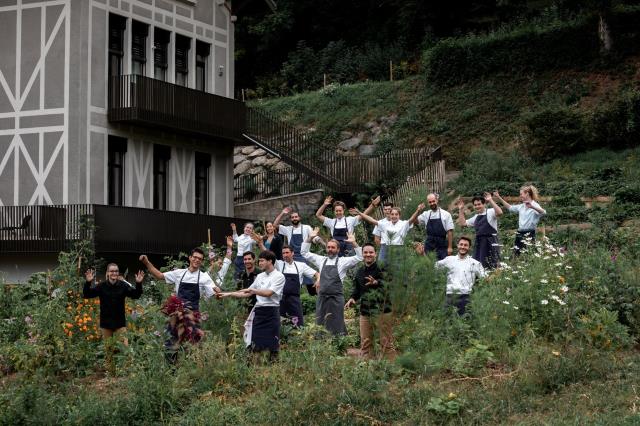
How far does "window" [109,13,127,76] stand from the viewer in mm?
32156

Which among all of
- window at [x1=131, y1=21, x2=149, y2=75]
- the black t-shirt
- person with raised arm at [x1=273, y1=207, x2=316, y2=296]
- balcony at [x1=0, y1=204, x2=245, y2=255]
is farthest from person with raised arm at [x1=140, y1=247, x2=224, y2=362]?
window at [x1=131, y1=21, x2=149, y2=75]

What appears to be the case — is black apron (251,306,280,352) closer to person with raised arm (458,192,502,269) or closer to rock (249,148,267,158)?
person with raised arm (458,192,502,269)

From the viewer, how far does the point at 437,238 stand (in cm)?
2088

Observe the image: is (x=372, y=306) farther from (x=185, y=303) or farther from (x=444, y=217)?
(x=444, y=217)

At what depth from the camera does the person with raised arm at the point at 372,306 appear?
1655cm

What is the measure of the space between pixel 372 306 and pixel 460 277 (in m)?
1.50

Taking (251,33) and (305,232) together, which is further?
(251,33)

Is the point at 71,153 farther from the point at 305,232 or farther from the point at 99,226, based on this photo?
the point at 305,232

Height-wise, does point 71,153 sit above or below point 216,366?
above

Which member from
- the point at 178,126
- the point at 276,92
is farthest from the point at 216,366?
the point at 276,92

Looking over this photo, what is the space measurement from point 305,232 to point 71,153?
35.7 feet

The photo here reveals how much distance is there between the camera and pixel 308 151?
125 feet

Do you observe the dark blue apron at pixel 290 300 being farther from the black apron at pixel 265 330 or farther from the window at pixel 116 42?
the window at pixel 116 42

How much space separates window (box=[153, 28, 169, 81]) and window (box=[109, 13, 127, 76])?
1.31 metres
